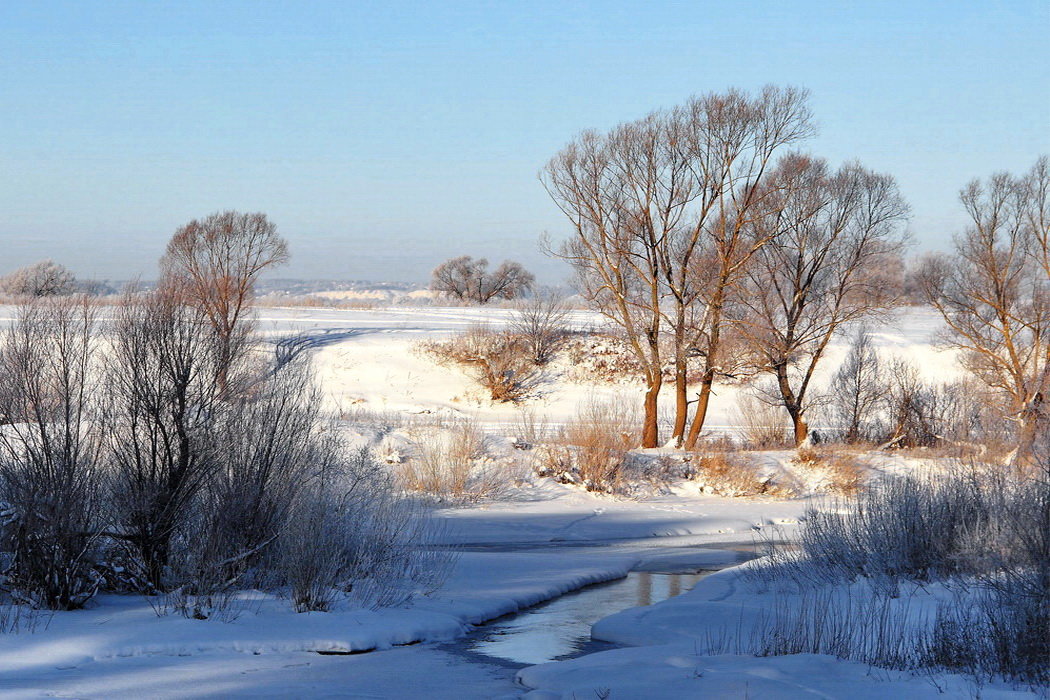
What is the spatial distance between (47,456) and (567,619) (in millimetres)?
6603

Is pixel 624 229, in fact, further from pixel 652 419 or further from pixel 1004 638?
pixel 1004 638

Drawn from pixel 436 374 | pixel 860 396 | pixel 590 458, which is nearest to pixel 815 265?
pixel 860 396

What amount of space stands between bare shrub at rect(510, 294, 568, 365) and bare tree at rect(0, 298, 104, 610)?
32648 millimetres

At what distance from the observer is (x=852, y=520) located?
46.5 ft

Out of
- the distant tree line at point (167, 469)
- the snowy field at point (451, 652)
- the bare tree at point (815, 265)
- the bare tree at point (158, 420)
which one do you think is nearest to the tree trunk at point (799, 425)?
the bare tree at point (815, 265)

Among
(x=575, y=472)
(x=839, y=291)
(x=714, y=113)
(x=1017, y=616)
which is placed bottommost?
(x=575, y=472)

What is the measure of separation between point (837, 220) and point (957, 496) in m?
20.6

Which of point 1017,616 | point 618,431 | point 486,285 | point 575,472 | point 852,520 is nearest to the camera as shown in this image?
point 1017,616

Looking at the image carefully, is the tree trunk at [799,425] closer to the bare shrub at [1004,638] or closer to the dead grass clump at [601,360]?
the dead grass clump at [601,360]

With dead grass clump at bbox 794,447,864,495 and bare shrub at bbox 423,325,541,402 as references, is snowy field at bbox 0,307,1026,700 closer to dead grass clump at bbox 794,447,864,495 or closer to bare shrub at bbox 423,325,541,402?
dead grass clump at bbox 794,447,864,495

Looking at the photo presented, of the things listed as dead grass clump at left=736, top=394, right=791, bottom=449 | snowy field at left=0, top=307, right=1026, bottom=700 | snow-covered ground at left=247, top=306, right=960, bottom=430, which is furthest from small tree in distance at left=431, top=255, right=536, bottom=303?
snowy field at left=0, top=307, right=1026, bottom=700

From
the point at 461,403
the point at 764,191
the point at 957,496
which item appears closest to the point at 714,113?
the point at 764,191

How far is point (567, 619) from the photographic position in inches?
512

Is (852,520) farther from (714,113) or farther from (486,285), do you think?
(486,285)
